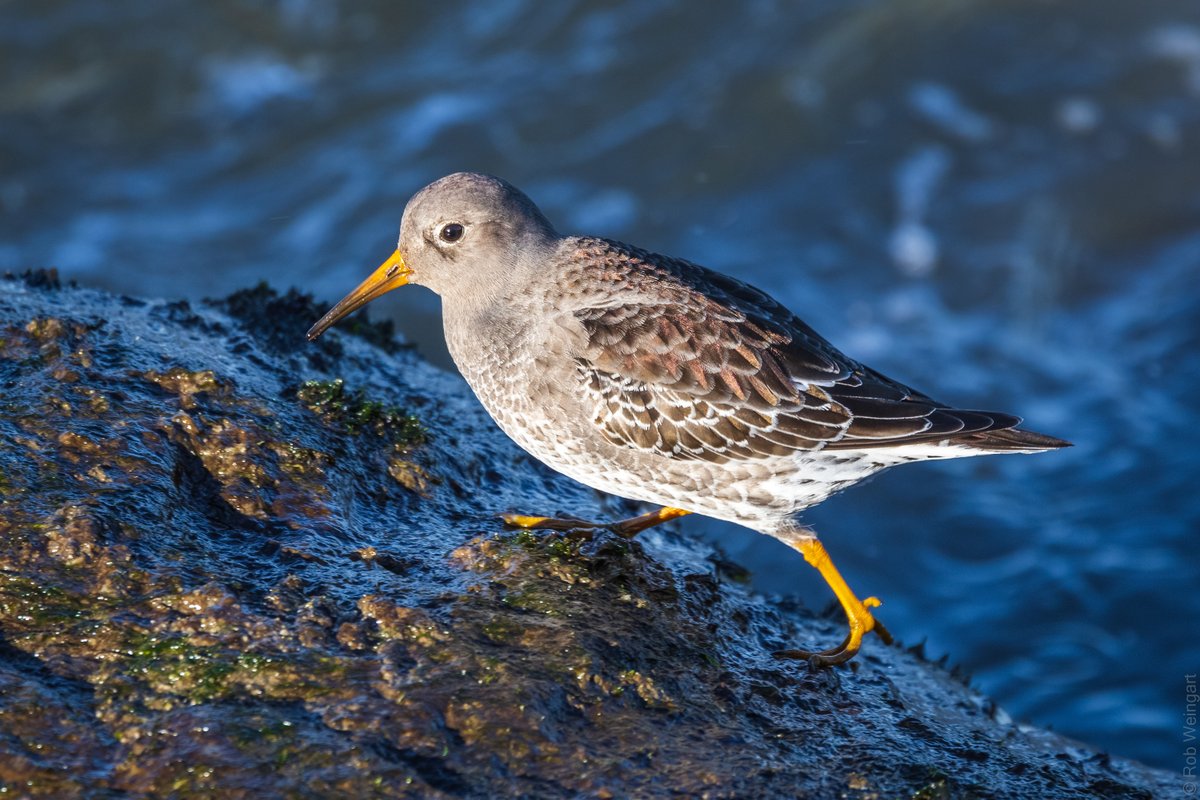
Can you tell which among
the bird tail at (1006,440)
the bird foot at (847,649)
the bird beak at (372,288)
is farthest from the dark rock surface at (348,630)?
the bird tail at (1006,440)

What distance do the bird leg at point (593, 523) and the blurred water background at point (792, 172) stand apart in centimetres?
363

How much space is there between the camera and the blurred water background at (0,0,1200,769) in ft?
35.6

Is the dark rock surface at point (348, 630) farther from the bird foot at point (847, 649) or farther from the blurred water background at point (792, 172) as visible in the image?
the blurred water background at point (792, 172)

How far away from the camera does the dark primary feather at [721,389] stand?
561cm

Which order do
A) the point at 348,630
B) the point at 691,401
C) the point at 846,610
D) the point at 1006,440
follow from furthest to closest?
the point at 846,610 → the point at 1006,440 → the point at 691,401 → the point at 348,630

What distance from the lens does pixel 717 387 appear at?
566 centimetres

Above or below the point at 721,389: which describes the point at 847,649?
below

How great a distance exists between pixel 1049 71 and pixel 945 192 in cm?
283

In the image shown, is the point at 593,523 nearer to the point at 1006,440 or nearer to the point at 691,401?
the point at 691,401

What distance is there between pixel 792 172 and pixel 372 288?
8.98 meters

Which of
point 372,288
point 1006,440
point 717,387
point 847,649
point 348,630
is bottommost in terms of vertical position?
point 348,630

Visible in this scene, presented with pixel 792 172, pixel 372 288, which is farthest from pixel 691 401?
pixel 792 172

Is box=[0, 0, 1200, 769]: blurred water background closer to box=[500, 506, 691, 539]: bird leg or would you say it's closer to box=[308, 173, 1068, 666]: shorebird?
box=[500, 506, 691, 539]: bird leg

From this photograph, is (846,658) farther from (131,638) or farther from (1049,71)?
(1049,71)
